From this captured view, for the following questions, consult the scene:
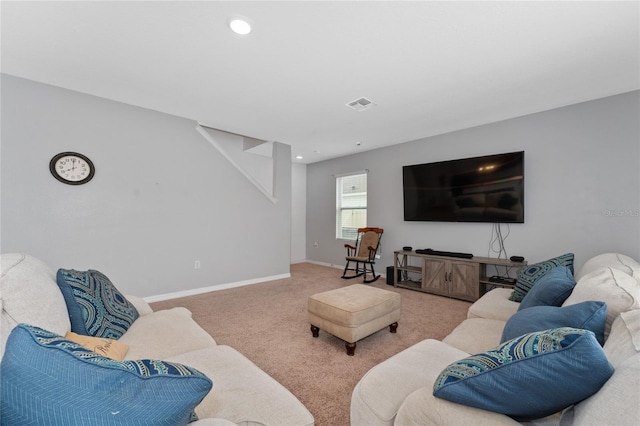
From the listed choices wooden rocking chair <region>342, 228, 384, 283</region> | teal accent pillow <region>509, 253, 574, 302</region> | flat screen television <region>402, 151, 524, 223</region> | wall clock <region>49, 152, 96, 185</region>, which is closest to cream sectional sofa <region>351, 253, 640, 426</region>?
teal accent pillow <region>509, 253, 574, 302</region>

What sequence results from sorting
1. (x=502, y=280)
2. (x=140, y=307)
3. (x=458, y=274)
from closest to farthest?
(x=140, y=307) → (x=502, y=280) → (x=458, y=274)

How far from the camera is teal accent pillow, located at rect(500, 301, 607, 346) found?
1094 mm

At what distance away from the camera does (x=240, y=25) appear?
2021mm

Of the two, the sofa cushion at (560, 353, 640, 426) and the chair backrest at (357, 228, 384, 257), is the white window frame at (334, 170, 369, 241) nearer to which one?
the chair backrest at (357, 228, 384, 257)

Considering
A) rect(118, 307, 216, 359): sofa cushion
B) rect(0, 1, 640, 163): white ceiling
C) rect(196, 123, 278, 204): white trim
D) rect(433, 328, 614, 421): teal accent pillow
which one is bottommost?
rect(118, 307, 216, 359): sofa cushion

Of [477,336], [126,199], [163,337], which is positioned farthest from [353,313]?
[126,199]

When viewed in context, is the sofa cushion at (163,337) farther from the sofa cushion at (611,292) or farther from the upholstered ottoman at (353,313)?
the sofa cushion at (611,292)

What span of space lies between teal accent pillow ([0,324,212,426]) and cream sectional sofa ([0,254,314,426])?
0.25 m

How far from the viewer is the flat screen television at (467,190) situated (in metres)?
3.76

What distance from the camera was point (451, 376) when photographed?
0.95m

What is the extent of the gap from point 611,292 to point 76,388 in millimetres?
1962

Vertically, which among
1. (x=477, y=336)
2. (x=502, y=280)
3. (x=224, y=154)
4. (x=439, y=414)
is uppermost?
(x=224, y=154)

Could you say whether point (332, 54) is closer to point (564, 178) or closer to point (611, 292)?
point (611, 292)

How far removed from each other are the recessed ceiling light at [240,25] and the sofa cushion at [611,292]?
2.61 meters
